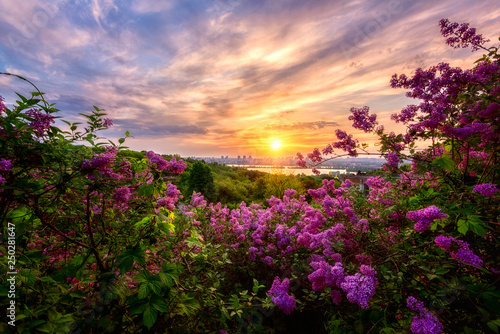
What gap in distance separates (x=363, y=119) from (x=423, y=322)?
2.67 metres

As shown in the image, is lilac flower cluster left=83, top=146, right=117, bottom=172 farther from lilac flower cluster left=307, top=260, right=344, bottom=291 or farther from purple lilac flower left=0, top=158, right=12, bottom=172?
lilac flower cluster left=307, top=260, right=344, bottom=291

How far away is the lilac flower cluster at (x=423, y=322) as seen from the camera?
1722 millimetres

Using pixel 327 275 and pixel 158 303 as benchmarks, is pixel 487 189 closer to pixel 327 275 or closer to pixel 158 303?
pixel 327 275

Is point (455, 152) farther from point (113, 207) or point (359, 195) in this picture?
point (113, 207)

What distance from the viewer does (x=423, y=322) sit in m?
1.77

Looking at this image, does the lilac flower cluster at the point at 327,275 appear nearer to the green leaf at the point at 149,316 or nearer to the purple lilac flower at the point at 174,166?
the green leaf at the point at 149,316

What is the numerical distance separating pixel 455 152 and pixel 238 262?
4.42 meters

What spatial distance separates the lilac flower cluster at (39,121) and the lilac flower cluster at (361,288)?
3.22m

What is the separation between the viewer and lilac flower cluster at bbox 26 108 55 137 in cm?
189

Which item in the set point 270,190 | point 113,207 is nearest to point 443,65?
point 113,207

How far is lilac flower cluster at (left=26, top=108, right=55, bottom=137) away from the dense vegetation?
0.4 inches

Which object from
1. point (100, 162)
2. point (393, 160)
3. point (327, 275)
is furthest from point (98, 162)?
point (393, 160)

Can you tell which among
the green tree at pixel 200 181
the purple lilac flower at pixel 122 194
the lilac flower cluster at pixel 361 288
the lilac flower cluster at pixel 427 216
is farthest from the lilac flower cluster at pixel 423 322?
the green tree at pixel 200 181

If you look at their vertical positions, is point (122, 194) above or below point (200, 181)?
above
